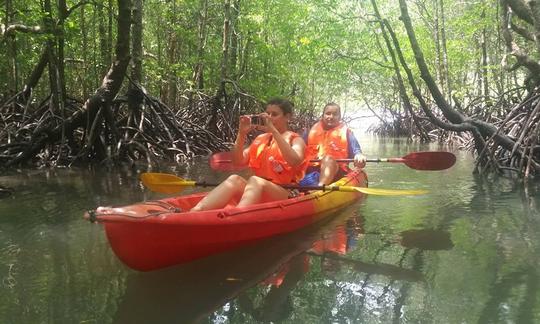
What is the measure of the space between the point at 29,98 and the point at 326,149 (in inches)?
243

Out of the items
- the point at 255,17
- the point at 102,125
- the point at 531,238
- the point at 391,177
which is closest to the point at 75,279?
the point at 531,238

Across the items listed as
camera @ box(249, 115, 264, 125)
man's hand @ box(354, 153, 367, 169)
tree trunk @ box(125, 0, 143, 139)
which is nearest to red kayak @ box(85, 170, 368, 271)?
camera @ box(249, 115, 264, 125)

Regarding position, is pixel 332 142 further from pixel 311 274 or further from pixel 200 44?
pixel 200 44

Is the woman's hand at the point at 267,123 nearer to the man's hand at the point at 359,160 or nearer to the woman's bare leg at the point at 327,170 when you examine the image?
the woman's bare leg at the point at 327,170

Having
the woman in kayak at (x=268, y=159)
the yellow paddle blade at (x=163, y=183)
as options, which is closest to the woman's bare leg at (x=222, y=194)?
the woman in kayak at (x=268, y=159)

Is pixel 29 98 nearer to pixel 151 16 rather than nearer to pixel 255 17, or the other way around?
pixel 255 17

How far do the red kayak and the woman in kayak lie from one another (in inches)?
4.9

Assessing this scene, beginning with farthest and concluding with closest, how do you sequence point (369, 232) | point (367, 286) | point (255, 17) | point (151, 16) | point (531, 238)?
point (151, 16), point (255, 17), point (369, 232), point (531, 238), point (367, 286)

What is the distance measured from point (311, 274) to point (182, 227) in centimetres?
80

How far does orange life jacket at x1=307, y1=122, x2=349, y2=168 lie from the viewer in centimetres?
538

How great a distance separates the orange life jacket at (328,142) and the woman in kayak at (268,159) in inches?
45.3

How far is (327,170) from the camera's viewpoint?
4.66 m

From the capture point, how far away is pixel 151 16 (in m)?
15.3

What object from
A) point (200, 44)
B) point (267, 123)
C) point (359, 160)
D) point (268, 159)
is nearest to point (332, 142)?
point (359, 160)
